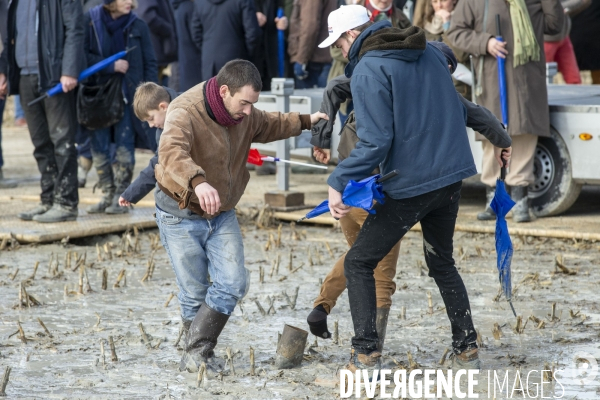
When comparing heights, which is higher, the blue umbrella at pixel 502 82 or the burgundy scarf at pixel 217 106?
the burgundy scarf at pixel 217 106

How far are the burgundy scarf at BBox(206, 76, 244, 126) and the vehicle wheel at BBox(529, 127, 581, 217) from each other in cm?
445

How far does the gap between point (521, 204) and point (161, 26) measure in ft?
18.5

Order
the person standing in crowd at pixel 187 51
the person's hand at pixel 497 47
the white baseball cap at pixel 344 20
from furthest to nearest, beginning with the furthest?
the person standing in crowd at pixel 187 51 < the person's hand at pixel 497 47 < the white baseball cap at pixel 344 20

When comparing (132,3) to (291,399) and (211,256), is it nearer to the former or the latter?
(211,256)

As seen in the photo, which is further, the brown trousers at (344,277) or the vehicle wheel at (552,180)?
the vehicle wheel at (552,180)

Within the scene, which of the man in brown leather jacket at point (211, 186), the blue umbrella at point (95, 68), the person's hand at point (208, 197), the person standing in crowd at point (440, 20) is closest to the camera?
the person's hand at point (208, 197)

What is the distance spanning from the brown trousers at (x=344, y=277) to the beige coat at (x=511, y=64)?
330 cm

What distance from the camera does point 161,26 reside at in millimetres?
12703

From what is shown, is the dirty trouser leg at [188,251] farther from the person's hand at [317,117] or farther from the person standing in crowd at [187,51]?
the person standing in crowd at [187,51]

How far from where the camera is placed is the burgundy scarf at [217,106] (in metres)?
5.07

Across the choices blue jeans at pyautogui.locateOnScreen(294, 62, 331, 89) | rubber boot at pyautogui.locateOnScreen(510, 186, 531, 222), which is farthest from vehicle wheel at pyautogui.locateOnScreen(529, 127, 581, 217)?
blue jeans at pyautogui.locateOnScreen(294, 62, 331, 89)

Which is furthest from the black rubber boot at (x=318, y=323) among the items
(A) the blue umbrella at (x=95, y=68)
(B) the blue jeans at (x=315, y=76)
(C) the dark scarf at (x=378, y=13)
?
(B) the blue jeans at (x=315, y=76)

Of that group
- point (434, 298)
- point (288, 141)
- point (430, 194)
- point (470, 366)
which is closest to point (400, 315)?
point (434, 298)

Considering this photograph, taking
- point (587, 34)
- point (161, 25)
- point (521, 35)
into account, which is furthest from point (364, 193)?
point (587, 34)
